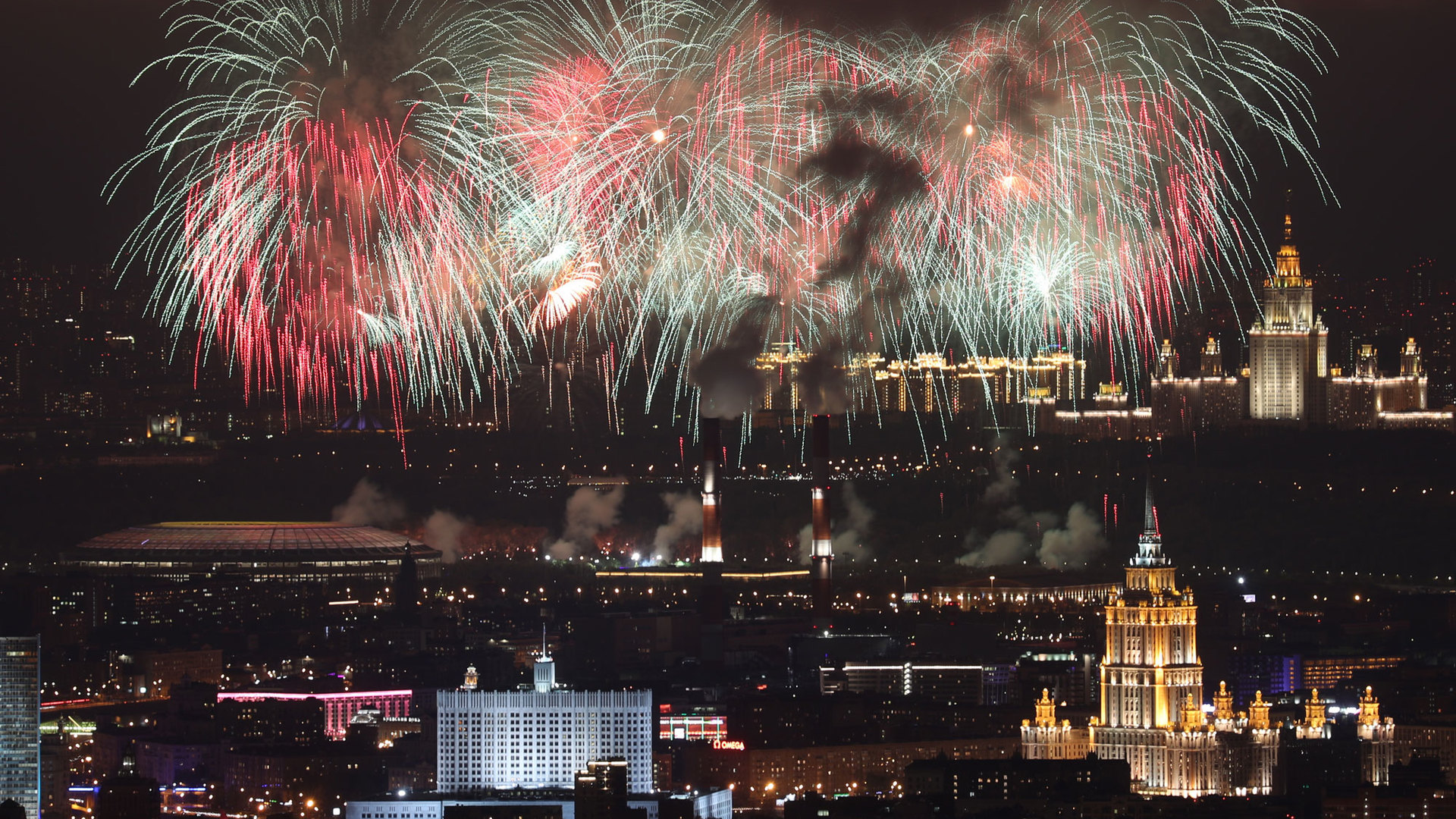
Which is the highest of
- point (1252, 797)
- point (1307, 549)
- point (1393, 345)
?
point (1393, 345)

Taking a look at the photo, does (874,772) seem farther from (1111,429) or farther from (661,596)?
(1111,429)

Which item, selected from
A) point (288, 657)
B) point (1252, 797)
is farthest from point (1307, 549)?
point (1252, 797)

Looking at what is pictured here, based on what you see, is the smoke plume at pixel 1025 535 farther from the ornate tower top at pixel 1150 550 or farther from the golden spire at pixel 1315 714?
the ornate tower top at pixel 1150 550

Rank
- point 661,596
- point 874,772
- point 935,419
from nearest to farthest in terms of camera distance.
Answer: point 874,772 → point 661,596 → point 935,419

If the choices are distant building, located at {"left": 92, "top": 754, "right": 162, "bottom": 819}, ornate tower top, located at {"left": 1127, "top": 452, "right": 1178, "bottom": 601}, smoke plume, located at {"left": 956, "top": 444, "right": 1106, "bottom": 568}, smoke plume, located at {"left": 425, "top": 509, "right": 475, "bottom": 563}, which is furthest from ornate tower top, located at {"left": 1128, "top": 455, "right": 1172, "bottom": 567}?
smoke plume, located at {"left": 425, "top": 509, "right": 475, "bottom": 563}

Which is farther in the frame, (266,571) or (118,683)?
(266,571)

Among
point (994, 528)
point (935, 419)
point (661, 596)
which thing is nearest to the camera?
point (661, 596)

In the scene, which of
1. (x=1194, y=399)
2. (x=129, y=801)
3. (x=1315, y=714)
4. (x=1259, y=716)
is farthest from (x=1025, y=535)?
(x=129, y=801)
